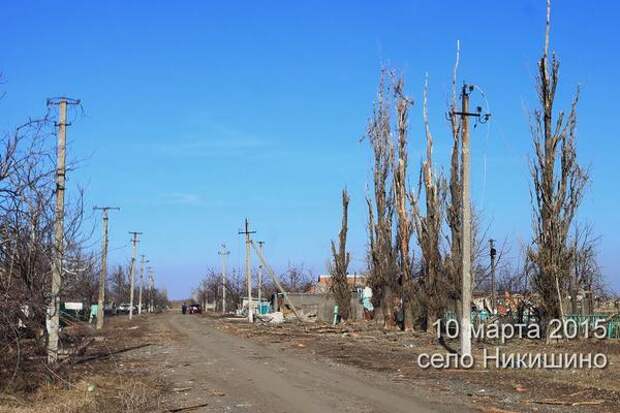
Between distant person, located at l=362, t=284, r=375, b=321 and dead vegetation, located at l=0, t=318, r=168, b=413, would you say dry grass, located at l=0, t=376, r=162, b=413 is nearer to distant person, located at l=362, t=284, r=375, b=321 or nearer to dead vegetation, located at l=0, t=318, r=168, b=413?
dead vegetation, located at l=0, t=318, r=168, b=413

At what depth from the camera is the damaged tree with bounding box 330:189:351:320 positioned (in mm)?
48094

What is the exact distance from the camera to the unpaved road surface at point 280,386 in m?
12.2

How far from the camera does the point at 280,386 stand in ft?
49.2

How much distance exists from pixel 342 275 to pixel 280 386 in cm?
3313

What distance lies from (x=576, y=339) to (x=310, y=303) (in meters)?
38.8

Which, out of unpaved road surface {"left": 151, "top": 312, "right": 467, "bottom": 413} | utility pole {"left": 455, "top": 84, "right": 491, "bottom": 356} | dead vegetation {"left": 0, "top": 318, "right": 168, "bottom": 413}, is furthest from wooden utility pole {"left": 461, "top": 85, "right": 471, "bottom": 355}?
dead vegetation {"left": 0, "top": 318, "right": 168, "bottom": 413}

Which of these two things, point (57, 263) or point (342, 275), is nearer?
point (57, 263)

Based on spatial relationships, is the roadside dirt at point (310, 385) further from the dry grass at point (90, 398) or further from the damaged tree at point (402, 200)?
the damaged tree at point (402, 200)

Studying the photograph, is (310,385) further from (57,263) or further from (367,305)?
(367,305)

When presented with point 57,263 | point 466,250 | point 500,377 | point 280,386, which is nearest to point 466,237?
point 466,250

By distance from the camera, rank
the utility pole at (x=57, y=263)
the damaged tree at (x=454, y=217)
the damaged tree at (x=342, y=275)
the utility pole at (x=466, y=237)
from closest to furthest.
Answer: the utility pole at (x=57, y=263) < the utility pole at (x=466, y=237) < the damaged tree at (x=454, y=217) < the damaged tree at (x=342, y=275)

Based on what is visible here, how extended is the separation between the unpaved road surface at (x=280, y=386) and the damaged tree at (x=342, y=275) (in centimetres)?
2424

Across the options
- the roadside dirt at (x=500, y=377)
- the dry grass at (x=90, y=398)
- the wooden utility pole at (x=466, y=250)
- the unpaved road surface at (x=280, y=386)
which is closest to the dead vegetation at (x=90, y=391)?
the dry grass at (x=90, y=398)

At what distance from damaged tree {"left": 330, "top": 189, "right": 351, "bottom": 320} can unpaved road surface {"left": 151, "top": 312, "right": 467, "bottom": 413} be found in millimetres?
24237
